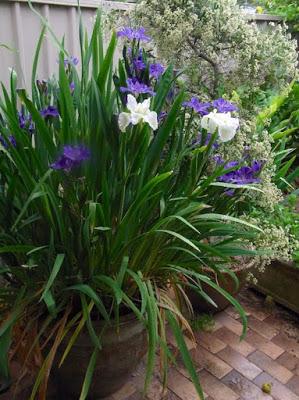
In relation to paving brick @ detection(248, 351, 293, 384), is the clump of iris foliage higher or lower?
higher

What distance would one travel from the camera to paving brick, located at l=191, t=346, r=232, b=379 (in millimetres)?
1627

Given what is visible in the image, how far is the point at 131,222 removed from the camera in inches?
46.9

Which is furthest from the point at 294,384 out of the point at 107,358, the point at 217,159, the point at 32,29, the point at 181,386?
the point at 32,29

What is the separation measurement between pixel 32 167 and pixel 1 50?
99 centimetres

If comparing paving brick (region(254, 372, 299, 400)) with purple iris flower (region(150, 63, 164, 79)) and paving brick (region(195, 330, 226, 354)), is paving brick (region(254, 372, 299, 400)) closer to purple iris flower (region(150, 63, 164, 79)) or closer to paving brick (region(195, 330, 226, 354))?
paving brick (region(195, 330, 226, 354))

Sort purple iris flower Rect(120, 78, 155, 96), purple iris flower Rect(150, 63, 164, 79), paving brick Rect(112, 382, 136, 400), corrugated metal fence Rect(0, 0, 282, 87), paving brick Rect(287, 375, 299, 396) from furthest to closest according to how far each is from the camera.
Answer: corrugated metal fence Rect(0, 0, 282, 87) < paving brick Rect(287, 375, 299, 396) < paving brick Rect(112, 382, 136, 400) < purple iris flower Rect(150, 63, 164, 79) < purple iris flower Rect(120, 78, 155, 96)

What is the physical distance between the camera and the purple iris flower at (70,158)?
99cm

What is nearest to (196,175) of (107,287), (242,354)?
(107,287)

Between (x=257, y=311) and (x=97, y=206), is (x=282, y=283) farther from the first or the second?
(x=97, y=206)

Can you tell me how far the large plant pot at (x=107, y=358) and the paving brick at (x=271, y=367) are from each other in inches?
24.0

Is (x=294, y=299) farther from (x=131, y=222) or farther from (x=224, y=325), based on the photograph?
(x=131, y=222)

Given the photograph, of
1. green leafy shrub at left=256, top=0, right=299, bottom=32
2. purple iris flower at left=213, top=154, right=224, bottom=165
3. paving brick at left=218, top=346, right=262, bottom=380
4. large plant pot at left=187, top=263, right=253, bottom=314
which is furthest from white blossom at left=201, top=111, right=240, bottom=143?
green leafy shrub at left=256, top=0, right=299, bottom=32

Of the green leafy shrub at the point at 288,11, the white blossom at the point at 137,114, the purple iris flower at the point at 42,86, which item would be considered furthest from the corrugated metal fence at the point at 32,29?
the green leafy shrub at the point at 288,11

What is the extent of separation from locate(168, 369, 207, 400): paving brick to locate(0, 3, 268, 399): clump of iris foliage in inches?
13.0
